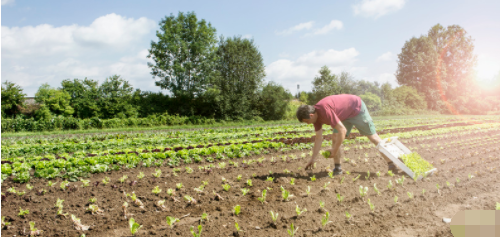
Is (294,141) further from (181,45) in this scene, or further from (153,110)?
(181,45)

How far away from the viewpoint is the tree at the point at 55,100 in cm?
2105

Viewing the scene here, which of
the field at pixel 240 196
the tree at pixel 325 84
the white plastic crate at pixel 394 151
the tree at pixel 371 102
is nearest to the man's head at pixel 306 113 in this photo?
the field at pixel 240 196

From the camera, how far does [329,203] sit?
3965 mm

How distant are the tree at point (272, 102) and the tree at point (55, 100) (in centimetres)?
1563

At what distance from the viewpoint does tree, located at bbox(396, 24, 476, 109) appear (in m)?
43.0

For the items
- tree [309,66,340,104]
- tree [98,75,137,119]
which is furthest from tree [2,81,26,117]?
tree [309,66,340,104]

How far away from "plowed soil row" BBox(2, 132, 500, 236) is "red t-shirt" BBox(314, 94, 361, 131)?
A: 106cm

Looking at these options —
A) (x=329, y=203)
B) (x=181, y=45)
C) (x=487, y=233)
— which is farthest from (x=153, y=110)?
(x=487, y=233)

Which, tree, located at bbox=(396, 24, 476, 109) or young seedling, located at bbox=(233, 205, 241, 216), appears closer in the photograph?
young seedling, located at bbox=(233, 205, 241, 216)

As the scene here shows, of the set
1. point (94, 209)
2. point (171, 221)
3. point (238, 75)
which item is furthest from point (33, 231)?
point (238, 75)

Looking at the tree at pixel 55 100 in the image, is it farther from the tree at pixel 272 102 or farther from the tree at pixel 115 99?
the tree at pixel 272 102

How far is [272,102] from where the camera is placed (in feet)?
91.5

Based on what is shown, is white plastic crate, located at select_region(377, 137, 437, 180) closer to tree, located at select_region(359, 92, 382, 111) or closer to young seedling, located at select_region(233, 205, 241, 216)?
young seedling, located at select_region(233, 205, 241, 216)

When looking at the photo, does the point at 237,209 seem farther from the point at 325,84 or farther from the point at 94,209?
the point at 325,84
